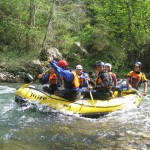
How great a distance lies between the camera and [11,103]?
400 inches

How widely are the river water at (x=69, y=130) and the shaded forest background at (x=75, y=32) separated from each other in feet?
36.5

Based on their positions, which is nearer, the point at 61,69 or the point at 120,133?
the point at 120,133

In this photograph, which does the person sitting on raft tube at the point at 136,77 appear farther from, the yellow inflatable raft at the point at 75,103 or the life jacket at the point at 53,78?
the life jacket at the point at 53,78

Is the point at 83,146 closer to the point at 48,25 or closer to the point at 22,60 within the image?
the point at 22,60

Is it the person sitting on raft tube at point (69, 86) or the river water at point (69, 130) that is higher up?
the person sitting on raft tube at point (69, 86)

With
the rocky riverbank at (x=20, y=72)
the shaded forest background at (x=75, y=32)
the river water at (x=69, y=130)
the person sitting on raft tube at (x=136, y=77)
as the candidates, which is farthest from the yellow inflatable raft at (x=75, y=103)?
the shaded forest background at (x=75, y=32)

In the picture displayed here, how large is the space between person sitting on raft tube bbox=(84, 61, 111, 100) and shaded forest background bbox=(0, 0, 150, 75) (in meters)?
10.5

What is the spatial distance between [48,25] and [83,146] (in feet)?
53.6

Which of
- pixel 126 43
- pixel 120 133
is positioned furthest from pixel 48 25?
pixel 120 133

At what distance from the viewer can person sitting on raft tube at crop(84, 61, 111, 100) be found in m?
8.75

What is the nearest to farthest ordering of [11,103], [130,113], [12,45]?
[130,113] → [11,103] → [12,45]

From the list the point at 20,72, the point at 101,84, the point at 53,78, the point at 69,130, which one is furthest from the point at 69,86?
the point at 20,72

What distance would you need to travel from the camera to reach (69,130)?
6.90 meters

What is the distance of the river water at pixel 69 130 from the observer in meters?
5.77
